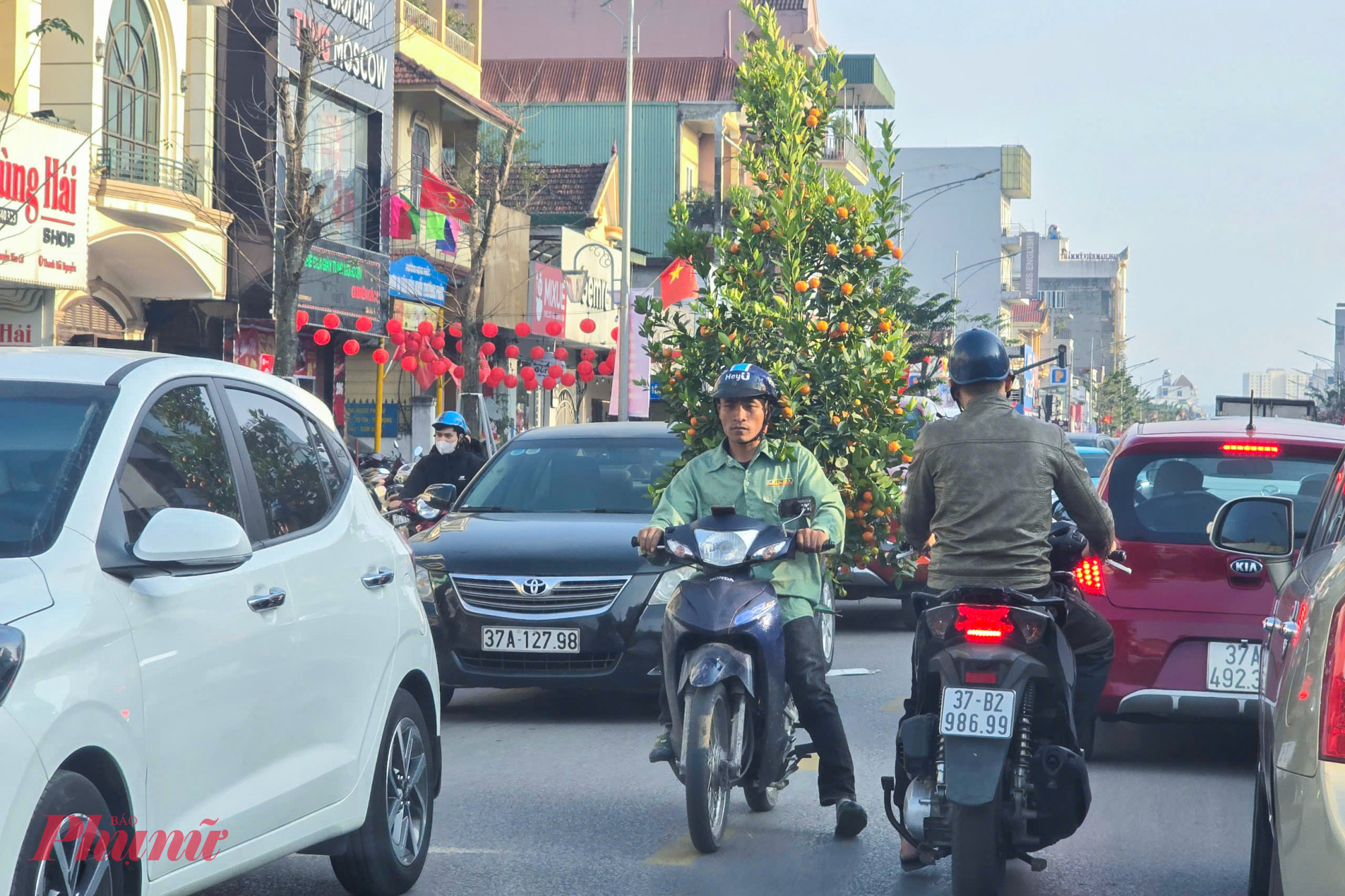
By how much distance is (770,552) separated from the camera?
6.04 m

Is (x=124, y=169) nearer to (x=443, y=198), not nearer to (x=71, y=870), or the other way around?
(x=443, y=198)

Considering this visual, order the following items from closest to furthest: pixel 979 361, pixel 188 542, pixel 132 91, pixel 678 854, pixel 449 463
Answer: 1. pixel 188 542
2. pixel 979 361
3. pixel 678 854
4. pixel 449 463
5. pixel 132 91

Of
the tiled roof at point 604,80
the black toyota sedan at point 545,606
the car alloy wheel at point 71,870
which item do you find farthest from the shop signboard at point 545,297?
the car alloy wheel at point 71,870

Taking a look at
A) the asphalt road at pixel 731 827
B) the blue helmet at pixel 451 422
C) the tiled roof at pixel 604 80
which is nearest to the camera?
the asphalt road at pixel 731 827

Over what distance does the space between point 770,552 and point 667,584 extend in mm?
2706

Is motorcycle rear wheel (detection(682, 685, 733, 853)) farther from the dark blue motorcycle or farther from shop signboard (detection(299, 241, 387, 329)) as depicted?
shop signboard (detection(299, 241, 387, 329))

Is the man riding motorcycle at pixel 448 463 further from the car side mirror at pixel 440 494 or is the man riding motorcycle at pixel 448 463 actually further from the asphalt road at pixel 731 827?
the car side mirror at pixel 440 494

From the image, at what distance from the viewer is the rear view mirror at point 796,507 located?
5.94 meters

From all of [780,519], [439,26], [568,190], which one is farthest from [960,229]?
[780,519]

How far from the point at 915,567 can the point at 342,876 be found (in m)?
7.66

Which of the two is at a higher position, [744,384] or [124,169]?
[124,169]

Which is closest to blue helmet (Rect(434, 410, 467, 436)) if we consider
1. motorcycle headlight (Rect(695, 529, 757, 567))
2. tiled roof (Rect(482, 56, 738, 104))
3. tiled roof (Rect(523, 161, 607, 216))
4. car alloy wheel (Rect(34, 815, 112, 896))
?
motorcycle headlight (Rect(695, 529, 757, 567))

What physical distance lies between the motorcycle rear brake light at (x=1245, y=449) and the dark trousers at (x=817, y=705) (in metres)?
2.34

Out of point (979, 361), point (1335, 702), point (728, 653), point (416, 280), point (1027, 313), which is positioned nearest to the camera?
point (1335, 702)
